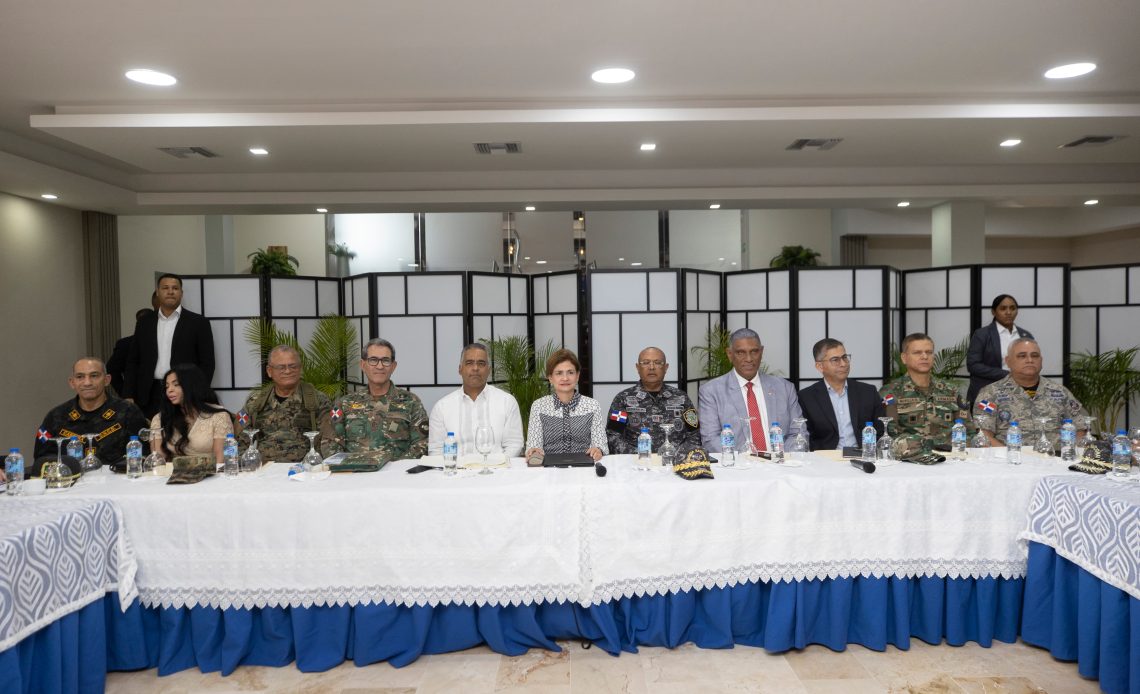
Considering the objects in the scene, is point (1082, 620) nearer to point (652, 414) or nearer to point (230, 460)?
point (652, 414)

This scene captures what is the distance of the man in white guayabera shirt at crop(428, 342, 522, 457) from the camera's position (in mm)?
3848

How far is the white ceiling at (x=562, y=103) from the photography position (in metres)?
3.52

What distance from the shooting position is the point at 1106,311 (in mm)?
6672

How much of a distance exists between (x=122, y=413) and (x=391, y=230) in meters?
5.33

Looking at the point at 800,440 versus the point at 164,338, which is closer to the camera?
the point at 800,440

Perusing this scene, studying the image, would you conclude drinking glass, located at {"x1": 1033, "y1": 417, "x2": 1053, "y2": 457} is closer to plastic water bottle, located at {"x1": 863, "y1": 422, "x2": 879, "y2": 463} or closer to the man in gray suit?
plastic water bottle, located at {"x1": 863, "y1": 422, "x2": 879, "y2": 463}

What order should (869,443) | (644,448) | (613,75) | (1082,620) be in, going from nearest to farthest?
(1082,620)
(869,443)
(644,448)
(613,75)

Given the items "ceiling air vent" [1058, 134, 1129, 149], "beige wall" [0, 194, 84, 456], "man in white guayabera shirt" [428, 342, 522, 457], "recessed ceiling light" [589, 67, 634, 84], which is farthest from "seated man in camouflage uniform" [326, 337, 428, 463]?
"ceiling air vent" [1058, 134, 1129, 149]

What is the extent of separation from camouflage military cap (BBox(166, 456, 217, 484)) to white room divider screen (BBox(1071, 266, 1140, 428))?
23.5 ft

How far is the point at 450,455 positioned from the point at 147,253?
6.79 metres

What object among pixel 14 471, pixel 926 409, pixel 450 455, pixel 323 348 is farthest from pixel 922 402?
pixel 323 348

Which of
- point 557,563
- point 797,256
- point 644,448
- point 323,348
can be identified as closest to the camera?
point 557,563

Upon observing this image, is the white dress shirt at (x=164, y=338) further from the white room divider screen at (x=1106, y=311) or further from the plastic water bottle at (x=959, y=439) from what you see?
the white room divider screen at (x=1106, y=311)

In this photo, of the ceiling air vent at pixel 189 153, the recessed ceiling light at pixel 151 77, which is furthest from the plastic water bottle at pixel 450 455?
the ceiling air vent at pixel 189 153
